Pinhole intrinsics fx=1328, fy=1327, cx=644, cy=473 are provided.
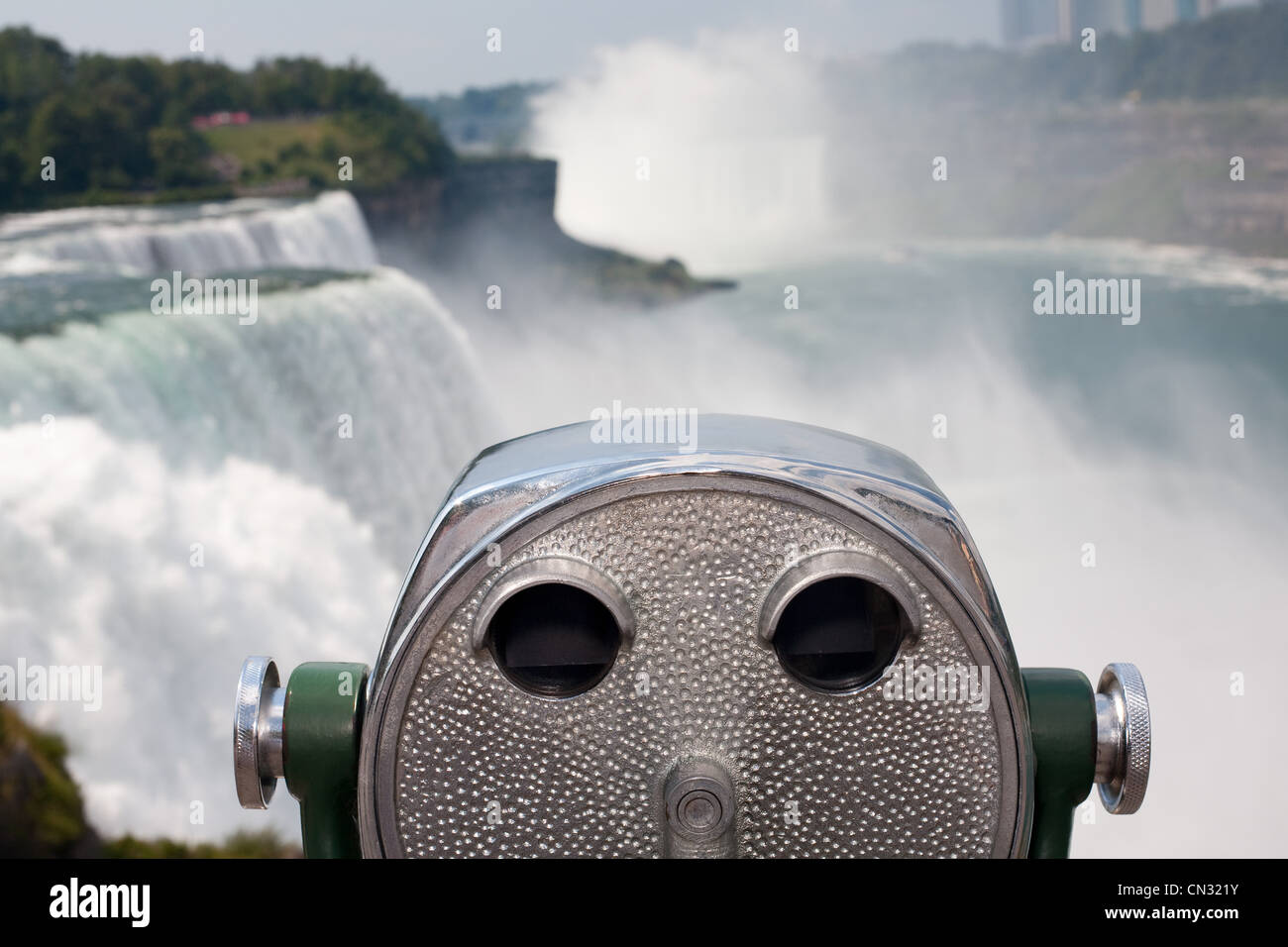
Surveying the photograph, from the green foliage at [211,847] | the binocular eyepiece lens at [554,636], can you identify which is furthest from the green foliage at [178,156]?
the binocular eyepiece lens at [554,636]

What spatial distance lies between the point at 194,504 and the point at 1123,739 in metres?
6.88

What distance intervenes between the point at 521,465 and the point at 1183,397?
2191 cm

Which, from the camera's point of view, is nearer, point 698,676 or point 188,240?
point 698,676

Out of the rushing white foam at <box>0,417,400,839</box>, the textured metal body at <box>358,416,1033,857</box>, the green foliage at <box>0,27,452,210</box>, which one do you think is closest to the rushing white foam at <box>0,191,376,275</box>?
the green foliage at <box>0,27,452,210</box>

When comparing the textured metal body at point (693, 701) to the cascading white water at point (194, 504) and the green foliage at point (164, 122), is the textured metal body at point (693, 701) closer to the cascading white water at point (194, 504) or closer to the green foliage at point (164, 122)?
the cascading white water at point (194, 504)

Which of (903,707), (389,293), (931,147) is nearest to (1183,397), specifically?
(931,147)

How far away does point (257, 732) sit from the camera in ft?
2.79

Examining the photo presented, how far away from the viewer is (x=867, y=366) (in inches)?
920

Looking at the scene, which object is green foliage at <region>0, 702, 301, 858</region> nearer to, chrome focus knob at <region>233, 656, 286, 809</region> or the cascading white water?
the cascading white water

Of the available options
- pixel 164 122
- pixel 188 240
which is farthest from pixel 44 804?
pixel 164 122

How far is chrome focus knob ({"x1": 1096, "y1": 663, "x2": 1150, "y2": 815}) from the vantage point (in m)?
0.85

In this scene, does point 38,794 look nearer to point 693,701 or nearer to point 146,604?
point 146,604

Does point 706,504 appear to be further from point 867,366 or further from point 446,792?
point 867,366

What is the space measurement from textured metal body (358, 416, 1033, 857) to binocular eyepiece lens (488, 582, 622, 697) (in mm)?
17
